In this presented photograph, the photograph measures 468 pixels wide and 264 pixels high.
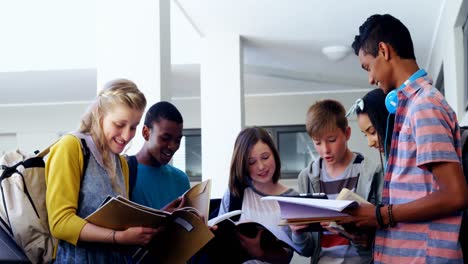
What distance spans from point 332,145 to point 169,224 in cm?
79

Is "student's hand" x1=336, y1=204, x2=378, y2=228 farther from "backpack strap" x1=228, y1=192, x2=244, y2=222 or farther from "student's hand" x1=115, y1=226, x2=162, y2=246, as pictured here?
"backpack strap" x1=228, y1=192, x2=244, y2=222

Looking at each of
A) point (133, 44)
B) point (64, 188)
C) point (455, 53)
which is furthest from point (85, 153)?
point (455, 53)

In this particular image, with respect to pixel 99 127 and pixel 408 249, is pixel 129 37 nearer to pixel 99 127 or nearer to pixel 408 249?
pixel 99 127

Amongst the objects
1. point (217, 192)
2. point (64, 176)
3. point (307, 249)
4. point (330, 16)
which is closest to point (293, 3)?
point (330, 16)

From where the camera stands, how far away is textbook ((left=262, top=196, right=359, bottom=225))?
1.71m

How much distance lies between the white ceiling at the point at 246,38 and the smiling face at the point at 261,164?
9.32 feet

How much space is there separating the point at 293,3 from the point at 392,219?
3.66 m

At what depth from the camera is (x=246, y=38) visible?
20.2 ft

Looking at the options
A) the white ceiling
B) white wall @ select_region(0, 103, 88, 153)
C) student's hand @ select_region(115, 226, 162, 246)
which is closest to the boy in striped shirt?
student's hand @ select_region(115, 226, 162, 246)

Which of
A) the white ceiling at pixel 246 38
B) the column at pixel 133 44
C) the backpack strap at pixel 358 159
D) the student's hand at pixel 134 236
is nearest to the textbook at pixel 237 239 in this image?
the student's hand at pixel 134 236

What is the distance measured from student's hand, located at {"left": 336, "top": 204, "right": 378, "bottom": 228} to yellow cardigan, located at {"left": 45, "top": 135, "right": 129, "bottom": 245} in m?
0.73

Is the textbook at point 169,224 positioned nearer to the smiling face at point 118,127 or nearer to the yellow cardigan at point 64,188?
the yellow cardigan at point 64,188

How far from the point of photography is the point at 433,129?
164 centimetres

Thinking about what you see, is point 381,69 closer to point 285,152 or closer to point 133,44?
point 133,44
